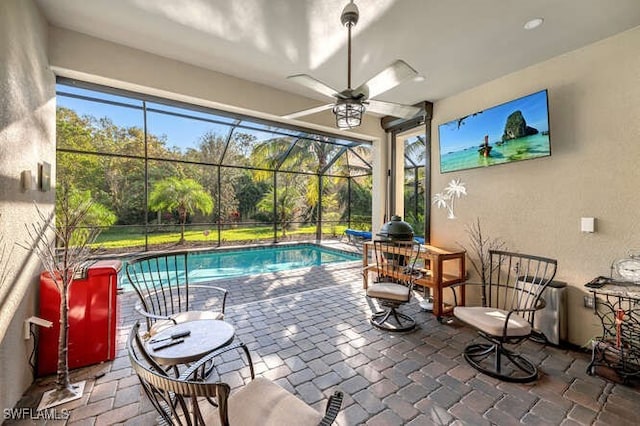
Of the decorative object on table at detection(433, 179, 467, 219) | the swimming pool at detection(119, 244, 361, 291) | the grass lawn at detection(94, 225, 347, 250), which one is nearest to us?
the decorative object on table at detection(433, 179, 467, 219)

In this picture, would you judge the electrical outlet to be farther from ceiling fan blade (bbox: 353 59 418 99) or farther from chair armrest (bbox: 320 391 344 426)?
chair armrest (bbox: 320 391 344 426)

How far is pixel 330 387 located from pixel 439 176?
351 cm

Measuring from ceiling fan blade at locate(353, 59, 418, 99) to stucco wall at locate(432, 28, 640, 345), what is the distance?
2.21 meters

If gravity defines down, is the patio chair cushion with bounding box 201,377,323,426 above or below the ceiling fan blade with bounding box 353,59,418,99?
below

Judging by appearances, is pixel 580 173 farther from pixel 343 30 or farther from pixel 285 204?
pixel 285 204

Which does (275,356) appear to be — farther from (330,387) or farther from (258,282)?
(258,282)

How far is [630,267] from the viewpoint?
2529 millimetres

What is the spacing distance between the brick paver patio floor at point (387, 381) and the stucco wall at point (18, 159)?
432mm

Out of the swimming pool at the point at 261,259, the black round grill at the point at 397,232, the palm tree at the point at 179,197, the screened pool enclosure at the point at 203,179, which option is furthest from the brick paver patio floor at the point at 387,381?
the palm tree at the point at 179,197

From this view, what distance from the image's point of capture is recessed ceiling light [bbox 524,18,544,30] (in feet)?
8.24

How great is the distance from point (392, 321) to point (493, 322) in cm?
133

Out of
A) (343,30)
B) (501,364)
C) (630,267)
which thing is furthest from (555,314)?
(343,30)

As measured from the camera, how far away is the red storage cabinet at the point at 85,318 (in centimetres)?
238

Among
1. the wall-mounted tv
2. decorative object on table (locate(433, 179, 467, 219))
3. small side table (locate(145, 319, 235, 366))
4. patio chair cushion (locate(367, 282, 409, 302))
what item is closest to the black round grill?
decorative object on table (locate(433, 179, 467, 219))
